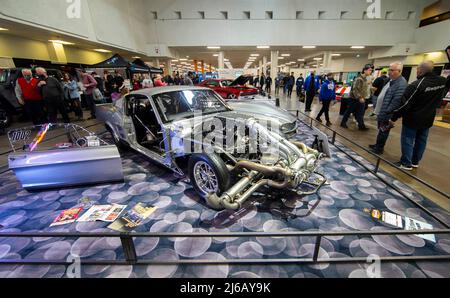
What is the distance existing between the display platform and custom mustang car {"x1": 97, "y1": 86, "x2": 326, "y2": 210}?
10.4 inches

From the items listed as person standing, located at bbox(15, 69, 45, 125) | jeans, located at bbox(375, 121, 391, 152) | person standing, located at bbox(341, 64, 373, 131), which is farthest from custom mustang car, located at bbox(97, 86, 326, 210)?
person standing, located at bbox(15, 69, 45, 125)

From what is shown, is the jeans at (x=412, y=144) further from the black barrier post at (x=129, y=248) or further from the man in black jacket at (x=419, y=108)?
the black barrier post at (x=129, y=248)

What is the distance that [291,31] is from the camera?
13.2m

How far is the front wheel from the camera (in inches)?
80.4

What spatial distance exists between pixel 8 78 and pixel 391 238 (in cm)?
1007

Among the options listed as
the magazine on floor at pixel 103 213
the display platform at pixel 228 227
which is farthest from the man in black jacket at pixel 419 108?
the magazine on floor at pixel 103 213

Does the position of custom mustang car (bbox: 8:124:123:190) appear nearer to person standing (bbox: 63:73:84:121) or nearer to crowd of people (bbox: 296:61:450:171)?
crowd of people (bbox: 296:61:450:171)

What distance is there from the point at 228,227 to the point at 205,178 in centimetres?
62

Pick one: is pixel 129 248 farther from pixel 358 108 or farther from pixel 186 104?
pixel 358 108

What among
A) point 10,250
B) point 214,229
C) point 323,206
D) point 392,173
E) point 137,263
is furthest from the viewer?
point 392,173

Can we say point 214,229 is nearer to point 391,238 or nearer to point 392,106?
point 391,238

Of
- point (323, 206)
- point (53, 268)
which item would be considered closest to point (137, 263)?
point (53, 268)

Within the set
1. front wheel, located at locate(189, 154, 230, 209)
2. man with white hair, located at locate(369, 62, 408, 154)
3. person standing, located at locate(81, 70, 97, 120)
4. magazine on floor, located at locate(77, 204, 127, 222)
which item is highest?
person standing, located at locate(81, 70, 97, 120)

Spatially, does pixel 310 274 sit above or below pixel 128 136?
below
